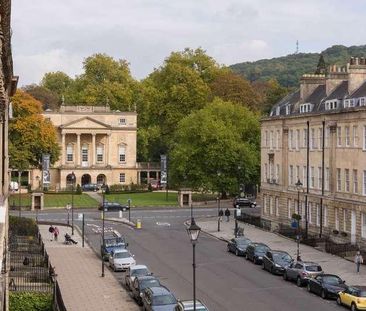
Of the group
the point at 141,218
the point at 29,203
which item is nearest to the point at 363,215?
the point at 141,218

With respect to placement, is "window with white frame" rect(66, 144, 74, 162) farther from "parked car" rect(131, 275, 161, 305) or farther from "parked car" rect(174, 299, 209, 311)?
"parked car" rect(174, 299, 209, 311)

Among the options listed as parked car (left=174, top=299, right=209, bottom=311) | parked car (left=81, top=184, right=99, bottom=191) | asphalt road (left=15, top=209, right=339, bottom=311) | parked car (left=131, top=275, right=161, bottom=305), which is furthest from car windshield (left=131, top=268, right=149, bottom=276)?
parked car (left=81, top=184, right=99, bottom=191)

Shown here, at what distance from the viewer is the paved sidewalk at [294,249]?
47594 millimetres

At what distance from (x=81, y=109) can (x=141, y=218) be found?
44862mm

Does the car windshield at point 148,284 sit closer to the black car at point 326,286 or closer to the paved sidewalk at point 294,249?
the black car at point 326,286

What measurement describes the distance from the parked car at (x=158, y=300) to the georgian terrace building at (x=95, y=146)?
288 feet

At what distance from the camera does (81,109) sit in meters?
126

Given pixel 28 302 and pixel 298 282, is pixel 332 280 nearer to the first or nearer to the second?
pixel 298 282

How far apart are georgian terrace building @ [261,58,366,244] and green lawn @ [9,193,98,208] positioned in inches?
1048

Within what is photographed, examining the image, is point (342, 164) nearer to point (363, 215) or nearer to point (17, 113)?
A: point (363, 215)

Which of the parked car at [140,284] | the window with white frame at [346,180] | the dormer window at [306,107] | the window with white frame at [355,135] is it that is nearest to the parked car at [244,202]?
the dormer window at [306,107]

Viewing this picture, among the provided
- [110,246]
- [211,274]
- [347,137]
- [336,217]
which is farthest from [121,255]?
[347,137]

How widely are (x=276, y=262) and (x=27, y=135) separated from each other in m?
61.2

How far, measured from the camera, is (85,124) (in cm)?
12512
